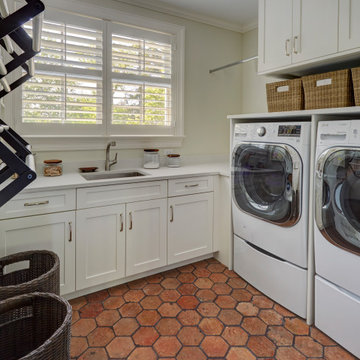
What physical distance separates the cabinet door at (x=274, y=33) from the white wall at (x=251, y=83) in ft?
3.01

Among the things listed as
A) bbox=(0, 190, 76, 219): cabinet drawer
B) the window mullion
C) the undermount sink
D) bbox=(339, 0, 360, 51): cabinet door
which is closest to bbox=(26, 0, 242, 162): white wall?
the undermount sink

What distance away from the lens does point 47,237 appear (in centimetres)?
190

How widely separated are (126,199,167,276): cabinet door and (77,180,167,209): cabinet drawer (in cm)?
6

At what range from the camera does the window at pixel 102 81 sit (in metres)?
2.29

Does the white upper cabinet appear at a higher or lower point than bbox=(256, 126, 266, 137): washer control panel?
A: higher

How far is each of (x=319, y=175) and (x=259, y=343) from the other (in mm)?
1036

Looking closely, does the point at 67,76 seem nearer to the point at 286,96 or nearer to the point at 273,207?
the point at 286,96

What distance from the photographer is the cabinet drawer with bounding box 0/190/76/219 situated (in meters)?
1.77

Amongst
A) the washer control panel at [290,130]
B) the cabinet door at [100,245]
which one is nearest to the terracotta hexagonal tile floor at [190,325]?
the cabinet door at [100,245]

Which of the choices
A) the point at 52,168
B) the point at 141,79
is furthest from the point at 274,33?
the point at 52,168

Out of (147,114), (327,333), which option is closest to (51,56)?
(147,114)

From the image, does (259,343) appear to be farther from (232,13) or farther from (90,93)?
(232,13)

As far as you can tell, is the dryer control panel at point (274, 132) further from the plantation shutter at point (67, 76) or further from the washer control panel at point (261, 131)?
the plantation shutter at point (67, 76)

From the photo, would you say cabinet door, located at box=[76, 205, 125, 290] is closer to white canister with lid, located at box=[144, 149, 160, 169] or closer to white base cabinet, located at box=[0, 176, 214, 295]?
white base cabinet, located at box=[0, 176, 214, 295]
